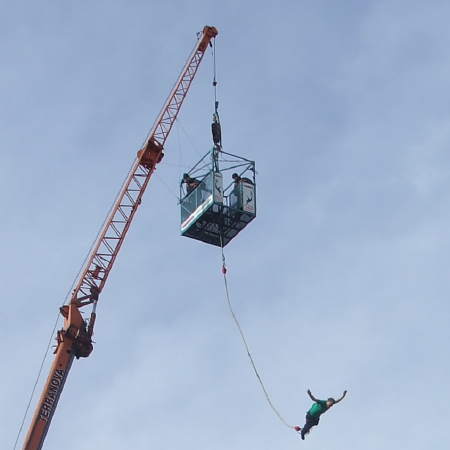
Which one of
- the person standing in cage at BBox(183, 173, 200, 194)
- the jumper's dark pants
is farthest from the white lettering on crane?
the jumper's dark pants

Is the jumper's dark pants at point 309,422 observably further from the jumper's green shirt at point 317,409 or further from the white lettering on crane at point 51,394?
the white lettering on crane at point 51,394

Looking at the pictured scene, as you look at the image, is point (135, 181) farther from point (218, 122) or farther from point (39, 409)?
point (39, 409)

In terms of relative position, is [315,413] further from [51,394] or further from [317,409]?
[51,394]

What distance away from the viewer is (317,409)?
4281 cm

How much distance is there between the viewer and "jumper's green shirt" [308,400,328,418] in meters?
42.7

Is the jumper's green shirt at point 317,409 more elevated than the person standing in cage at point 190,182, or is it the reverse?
the person standing in cage at point 190,182

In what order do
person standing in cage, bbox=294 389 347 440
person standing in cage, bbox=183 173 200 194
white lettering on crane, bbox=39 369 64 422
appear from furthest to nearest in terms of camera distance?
white lettering on crane, bbox=39 369 64 422
person standing in cage, bbox=183 173 200 194
person standing in cage, bbox=294 389 347 440

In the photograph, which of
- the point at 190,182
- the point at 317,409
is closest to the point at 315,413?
the point at 317,409

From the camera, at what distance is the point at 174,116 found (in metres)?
70.7

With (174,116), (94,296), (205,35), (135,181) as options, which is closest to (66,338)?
(94,296)

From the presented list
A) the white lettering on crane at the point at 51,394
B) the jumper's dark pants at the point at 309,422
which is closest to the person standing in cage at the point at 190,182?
the white lettering on crane at the point at 51,394

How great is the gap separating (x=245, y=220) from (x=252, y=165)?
13.0 feet

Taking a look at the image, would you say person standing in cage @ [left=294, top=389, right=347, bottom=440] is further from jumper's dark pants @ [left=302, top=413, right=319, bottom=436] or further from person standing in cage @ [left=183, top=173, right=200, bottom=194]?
person standing in cage @ [left=183, top=173, right=200, bottom=194]

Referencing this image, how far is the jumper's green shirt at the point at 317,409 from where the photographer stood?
42.7 m
